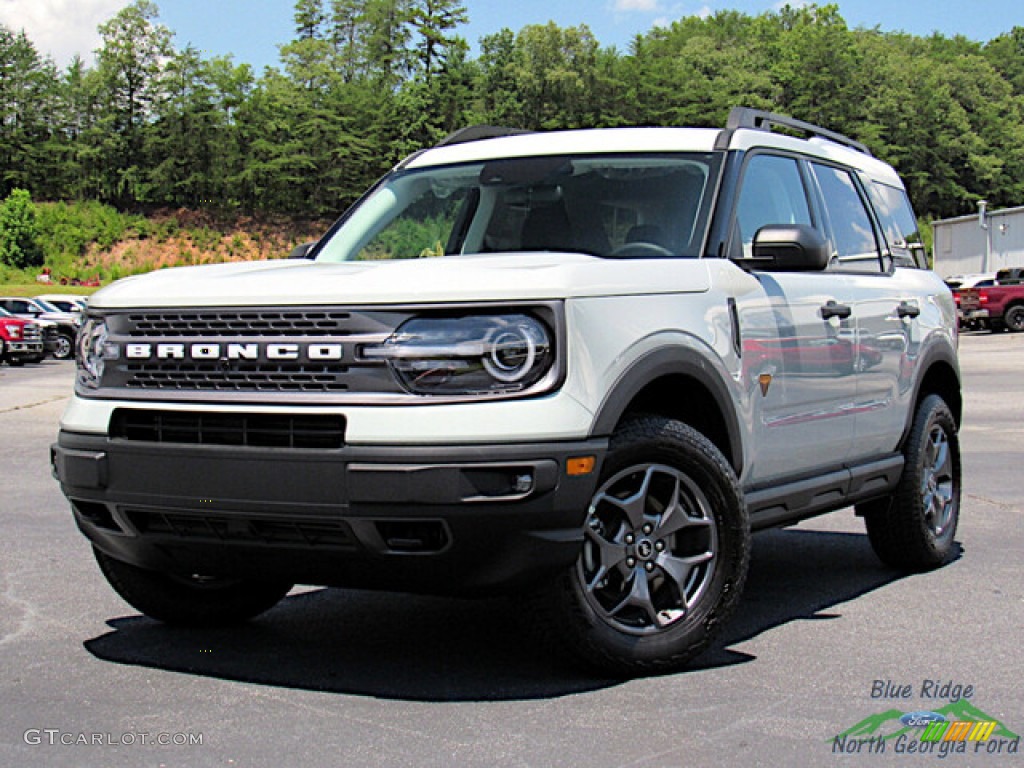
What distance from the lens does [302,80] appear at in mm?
146875

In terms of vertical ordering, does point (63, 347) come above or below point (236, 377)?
below

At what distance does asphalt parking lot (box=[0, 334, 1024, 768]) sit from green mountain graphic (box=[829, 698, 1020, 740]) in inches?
0.4

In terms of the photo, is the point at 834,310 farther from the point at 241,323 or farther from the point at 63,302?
the point at 63,302

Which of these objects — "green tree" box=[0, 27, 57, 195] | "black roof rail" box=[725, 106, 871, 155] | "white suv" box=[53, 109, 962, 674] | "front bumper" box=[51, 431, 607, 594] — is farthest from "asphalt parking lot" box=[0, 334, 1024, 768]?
"green tree" box=[0, 27, 57, 195]

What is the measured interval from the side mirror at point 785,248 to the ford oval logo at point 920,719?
70.1 inches

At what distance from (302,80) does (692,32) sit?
50760 millimetres

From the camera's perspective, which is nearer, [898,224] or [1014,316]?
[898,224]

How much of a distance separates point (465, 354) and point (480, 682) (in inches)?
45.8

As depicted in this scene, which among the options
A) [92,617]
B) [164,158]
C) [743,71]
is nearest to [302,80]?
[164,158]

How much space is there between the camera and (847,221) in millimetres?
6570

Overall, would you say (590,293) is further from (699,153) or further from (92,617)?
(92,617)

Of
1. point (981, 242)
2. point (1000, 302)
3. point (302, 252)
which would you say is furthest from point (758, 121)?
point (981, 242)

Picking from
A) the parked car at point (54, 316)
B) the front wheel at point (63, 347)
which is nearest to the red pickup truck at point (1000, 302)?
the parked car at point (54, 316)
